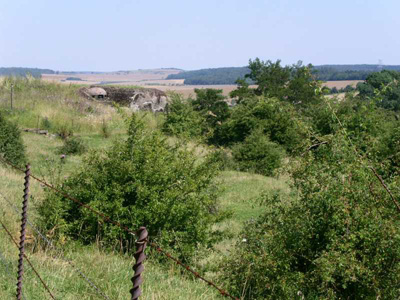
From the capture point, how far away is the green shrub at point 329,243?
484 cm

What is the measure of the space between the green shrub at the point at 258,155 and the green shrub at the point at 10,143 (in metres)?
8.85

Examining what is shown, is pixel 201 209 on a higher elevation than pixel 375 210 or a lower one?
lower

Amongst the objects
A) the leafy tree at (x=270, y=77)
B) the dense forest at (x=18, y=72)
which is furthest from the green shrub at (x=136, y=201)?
the leafy tree at (x=270, y=77)

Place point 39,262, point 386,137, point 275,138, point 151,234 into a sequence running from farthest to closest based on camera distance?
point 275,138
point 386,137
point 151,234
point 39,262

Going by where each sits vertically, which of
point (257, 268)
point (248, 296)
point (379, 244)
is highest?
point (379, 244)

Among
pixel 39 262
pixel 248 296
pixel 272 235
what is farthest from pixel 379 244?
pixel 39 262

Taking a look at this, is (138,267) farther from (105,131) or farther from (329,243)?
(105,131)

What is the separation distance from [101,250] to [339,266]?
2849mm

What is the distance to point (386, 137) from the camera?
16594mm

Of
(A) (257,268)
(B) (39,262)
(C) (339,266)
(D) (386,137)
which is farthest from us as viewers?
(D) (386,137)

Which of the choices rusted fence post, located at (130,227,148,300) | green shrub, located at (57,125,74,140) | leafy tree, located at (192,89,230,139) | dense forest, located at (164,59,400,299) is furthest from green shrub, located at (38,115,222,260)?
leafy tree, located at (192,89,230,139)

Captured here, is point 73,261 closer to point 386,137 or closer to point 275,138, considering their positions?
point 386,137

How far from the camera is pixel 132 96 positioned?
33938 millimetres

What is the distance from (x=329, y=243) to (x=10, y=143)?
10.9 m
